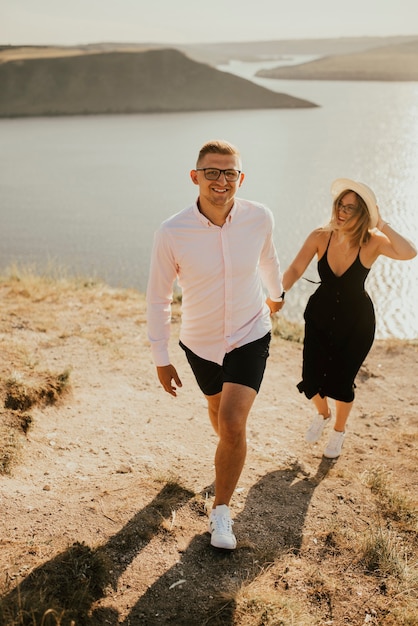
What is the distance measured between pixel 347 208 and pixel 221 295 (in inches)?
46.1


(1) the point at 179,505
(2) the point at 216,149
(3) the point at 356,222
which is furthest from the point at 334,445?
(2) the point at 216,149

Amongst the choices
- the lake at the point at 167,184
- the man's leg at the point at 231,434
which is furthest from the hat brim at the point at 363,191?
the lake at the point at 167,184

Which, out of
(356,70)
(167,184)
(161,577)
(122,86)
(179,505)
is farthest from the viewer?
(356,70)

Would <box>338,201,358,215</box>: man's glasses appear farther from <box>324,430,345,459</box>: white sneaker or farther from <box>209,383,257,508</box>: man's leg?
<box>324,430,345,459</box>: white sneaker

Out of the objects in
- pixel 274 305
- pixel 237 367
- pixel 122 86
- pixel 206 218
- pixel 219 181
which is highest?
pixel 122 86

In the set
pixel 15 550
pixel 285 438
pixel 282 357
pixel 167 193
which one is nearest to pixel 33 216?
pixel 167 193

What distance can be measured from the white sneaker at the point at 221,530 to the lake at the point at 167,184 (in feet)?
28.3

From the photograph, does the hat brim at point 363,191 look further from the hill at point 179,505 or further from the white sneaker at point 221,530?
the white sneaker at point 221,530

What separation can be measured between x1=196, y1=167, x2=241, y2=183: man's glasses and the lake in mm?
8783

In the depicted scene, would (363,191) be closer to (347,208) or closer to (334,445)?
(347,208)

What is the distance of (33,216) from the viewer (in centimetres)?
2148

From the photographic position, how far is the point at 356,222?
13.0 feet

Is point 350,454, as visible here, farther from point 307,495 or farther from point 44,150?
point 44,150

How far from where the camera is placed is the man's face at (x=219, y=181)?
3.22m
